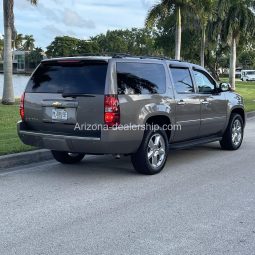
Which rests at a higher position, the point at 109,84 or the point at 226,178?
the point at 109,84

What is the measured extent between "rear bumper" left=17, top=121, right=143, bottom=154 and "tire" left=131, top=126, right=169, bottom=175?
0.54 ft

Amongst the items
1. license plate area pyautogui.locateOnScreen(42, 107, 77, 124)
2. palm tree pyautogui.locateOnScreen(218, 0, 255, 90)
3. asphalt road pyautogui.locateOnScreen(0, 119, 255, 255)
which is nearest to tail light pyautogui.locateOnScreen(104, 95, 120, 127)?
license plate area pyautogui.locateOnScreen(42, 107, 77, 124)

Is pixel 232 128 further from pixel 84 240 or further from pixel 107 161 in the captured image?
pixel 84 240

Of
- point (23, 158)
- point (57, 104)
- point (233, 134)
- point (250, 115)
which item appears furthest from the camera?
point (250, 115)

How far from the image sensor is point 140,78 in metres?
7.48

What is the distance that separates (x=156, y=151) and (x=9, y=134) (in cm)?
444

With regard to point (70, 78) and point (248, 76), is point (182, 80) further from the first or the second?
point (248, 76)

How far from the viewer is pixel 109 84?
6844 millimetres

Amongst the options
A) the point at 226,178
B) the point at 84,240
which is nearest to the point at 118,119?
the point at 226,178

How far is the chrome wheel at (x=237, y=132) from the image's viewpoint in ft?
33.1

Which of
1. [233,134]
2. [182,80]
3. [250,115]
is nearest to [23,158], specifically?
[182,80]

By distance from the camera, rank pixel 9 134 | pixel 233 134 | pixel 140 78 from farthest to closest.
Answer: pixel 9 134 → pixel 233 134 → pixel 140 78

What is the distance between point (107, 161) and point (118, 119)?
212 centimetres

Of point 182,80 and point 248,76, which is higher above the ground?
point 248,76
